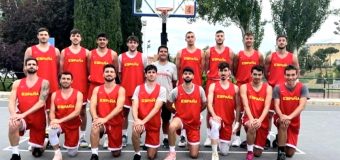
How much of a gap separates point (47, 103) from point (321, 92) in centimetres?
1661

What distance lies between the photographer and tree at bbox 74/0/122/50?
1988 centimetres

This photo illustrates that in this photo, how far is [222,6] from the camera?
30.7 m

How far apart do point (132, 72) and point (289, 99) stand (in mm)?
2524

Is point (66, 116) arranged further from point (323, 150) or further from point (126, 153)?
point (323, 150)

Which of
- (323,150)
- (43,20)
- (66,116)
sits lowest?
(323,150)

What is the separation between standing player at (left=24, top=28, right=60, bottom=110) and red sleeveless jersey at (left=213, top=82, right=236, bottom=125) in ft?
8.42

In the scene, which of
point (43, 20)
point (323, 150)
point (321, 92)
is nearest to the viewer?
point (323, 150)

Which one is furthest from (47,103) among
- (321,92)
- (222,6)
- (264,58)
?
(222,6)

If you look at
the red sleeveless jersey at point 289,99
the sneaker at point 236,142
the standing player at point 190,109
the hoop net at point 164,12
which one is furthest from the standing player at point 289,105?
the hoop net at point 164,12

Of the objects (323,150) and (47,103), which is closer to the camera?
(47,103)

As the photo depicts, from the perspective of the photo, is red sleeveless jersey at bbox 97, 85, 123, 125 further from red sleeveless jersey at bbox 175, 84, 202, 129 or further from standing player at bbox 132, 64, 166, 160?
red sleeveless jersey at bbox 175, 84, 202, 129

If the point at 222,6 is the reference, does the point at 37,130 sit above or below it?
below

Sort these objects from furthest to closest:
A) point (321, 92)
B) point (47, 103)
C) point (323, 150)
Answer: point (321, 92), point (323, 150), point (47, 103)

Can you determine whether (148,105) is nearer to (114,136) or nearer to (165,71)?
(114,136)
